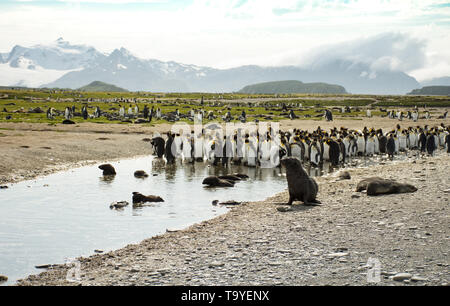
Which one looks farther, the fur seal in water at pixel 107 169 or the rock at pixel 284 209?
the fur seal in water at pixel 107 169

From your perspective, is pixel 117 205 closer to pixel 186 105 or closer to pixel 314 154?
pixel 314 154

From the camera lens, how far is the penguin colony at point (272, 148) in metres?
22.0

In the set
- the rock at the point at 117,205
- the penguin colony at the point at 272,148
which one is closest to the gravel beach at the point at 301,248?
the rock at the point at 117,205

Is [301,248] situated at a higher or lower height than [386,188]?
lower

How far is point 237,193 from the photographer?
15.2 m

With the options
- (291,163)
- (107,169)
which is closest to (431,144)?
(291,163)

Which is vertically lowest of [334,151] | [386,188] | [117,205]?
[117,205]

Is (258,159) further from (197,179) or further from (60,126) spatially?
(60,126)

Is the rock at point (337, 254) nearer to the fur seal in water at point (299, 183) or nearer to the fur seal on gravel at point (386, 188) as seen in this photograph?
the fur seal in water at point (299, 183)

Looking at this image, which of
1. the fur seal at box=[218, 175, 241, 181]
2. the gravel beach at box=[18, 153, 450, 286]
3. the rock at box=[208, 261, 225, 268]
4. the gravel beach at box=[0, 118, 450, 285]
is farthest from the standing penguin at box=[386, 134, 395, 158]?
the rock at box=[208, 261, 225, 268]

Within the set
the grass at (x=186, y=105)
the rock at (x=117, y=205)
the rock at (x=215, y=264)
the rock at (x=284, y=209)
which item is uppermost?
the grass at (x=186, y=105)

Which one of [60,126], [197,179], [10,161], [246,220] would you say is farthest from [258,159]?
[60,126]

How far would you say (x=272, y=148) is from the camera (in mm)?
22031

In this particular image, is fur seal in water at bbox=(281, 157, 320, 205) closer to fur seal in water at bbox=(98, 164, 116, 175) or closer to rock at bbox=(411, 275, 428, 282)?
rock at bbox=(411, 275, 428, 282)
